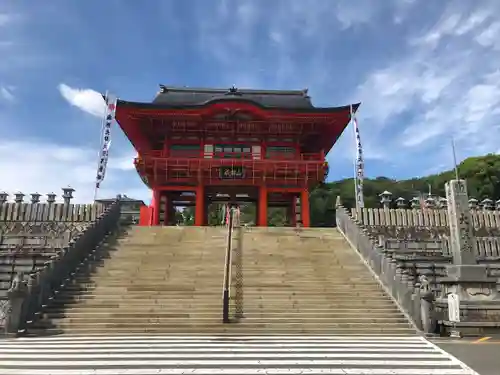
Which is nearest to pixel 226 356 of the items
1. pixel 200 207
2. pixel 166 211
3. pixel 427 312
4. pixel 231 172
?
pixel 427 312

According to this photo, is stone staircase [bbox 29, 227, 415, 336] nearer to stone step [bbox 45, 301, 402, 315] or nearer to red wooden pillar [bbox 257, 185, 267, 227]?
stone step [bbox 45, 301, 402, 315]

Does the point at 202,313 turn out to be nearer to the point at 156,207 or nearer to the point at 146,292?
the point at 146,292

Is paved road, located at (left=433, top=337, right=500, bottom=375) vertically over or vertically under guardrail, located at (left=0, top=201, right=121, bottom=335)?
under

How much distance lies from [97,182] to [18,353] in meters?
17.7

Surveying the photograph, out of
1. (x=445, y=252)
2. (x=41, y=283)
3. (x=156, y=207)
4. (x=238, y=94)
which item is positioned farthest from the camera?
(x=238, y=94)

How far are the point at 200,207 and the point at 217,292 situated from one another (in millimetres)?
12599

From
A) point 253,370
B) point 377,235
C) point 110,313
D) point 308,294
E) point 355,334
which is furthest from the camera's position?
point 377,235

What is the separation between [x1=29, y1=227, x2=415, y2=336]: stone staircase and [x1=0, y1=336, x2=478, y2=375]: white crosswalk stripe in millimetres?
830

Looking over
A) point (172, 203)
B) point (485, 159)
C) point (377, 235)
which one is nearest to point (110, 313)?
point (377, 235)

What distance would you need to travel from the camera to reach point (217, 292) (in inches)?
513

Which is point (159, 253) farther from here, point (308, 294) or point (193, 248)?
point (308, 294)

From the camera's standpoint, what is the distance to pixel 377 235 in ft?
62.8

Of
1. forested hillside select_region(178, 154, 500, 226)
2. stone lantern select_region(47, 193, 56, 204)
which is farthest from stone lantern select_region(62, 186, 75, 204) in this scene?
forested hillside select_region(178, 154, 500, 226)

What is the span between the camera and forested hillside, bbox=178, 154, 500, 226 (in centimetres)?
5481
